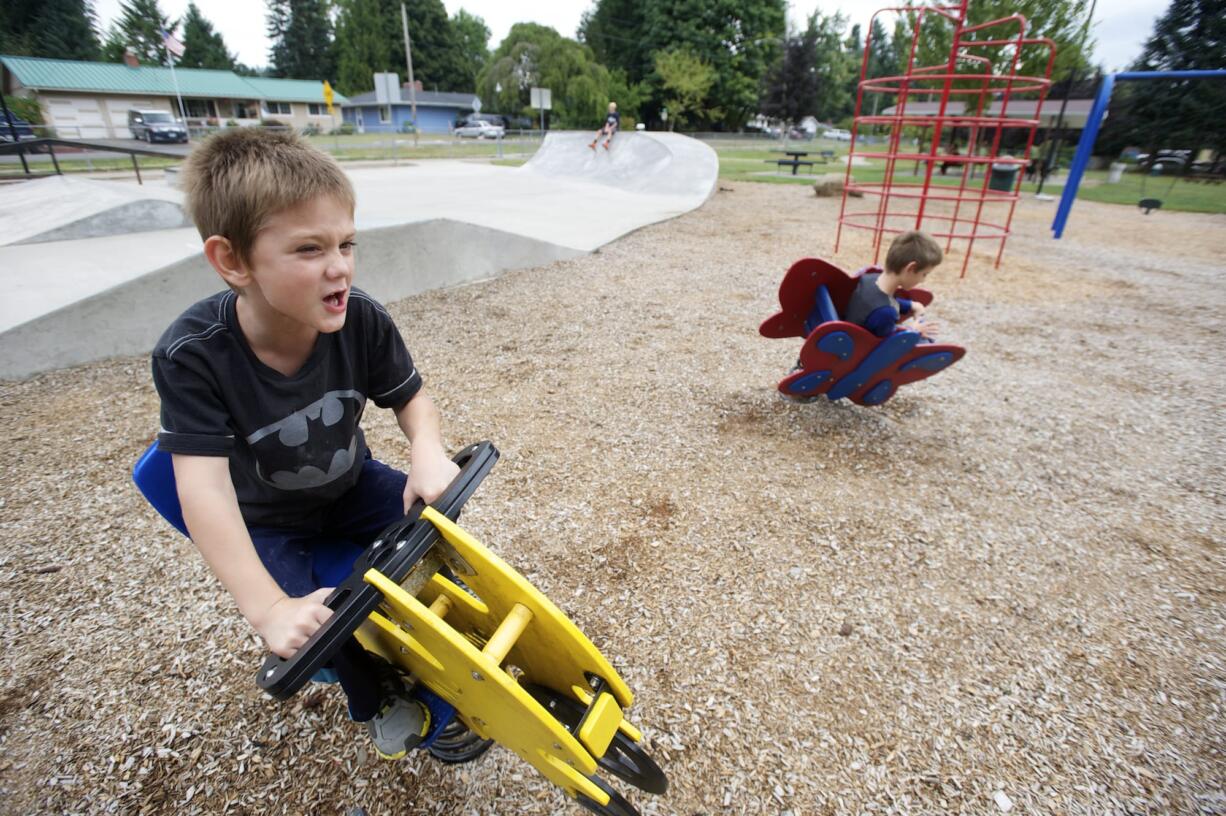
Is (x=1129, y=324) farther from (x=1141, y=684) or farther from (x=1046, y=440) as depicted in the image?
(x=1141, y=684)

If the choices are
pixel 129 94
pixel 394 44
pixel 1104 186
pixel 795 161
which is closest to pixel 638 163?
pixel 795 161

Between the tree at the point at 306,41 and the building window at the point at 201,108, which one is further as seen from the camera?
the tree at the point at 306,41

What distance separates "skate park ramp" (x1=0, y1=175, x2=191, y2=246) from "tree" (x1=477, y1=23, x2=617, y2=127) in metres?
33.0

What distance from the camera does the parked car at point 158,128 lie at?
22.7 meters

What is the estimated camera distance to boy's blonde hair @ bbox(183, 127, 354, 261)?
3.53ft

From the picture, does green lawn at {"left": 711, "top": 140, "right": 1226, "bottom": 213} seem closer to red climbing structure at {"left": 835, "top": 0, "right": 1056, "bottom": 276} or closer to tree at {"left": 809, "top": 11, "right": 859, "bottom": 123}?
red climbing structure at {"left": 835, "top": 0, "right": 1056, "bottom": 276}

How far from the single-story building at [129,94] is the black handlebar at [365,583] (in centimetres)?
3074

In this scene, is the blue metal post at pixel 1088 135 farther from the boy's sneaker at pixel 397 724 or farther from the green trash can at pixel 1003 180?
the boy's sneaker at pixel 397 724

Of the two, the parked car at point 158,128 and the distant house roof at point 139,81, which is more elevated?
the distant house roof at point 139,81

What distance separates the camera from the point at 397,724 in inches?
52.5

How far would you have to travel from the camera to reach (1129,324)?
5.25 metres

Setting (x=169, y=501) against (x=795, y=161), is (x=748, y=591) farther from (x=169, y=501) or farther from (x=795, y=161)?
(x=795, y=161)

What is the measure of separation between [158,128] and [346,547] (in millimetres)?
29247

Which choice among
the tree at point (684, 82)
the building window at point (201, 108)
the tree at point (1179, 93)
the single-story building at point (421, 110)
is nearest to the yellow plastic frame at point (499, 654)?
the tree at point (1179, 93)
